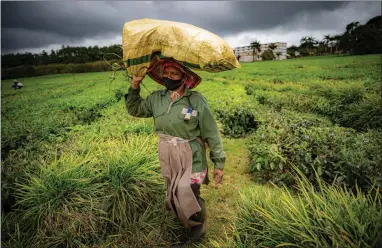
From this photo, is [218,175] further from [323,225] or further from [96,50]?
[96,50]

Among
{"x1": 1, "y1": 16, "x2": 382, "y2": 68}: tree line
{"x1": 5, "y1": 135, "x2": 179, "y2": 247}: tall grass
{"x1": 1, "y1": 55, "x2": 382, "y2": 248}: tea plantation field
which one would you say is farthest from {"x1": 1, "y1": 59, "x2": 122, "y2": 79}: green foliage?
{"x1": 5, "y1": 135, "x2": 179, "y2": 247}: tall grass

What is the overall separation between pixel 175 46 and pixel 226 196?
8.19 feet

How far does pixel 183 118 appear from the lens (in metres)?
2.62

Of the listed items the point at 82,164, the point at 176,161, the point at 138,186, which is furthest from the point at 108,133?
the point at 176,161

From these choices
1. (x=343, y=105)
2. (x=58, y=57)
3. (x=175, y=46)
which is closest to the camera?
(x=175, y=46)

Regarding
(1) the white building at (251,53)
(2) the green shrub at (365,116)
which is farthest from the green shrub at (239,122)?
(1) the white building at (251,53)

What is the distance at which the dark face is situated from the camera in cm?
259

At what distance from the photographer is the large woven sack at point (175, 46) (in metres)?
2.21

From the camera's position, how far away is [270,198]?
8.97 feet

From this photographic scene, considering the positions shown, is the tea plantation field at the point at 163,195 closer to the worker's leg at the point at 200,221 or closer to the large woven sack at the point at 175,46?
the worker's leg at the point at 200,221

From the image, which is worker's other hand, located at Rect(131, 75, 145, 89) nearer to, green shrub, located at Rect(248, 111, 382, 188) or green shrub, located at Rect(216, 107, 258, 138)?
green shrub, located at Rect(248, 111, 382, 188)

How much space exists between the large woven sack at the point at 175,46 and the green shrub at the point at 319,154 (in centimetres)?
184

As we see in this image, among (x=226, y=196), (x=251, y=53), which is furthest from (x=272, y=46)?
(x=226, y=196)

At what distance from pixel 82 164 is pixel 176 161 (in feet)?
5.20
